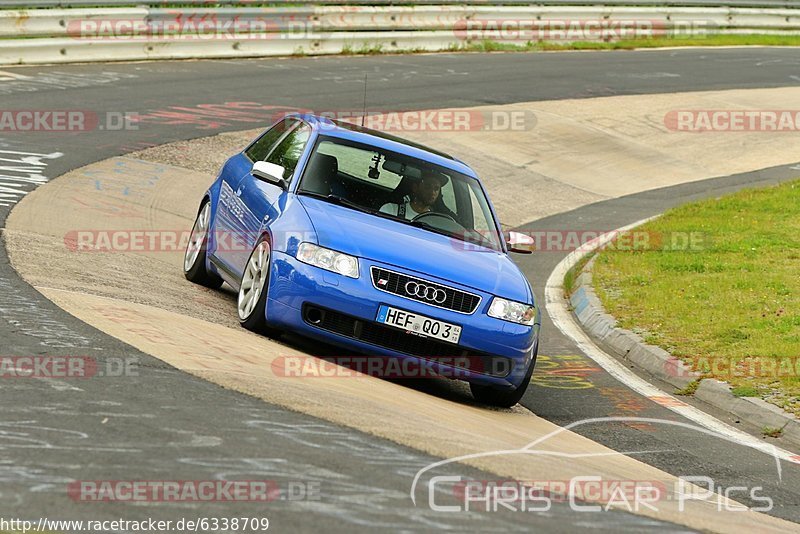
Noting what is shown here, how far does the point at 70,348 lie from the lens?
6914mm

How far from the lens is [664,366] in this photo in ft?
34.7

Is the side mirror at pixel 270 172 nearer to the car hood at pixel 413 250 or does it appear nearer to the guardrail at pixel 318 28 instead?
the car hood at pixel 413 250

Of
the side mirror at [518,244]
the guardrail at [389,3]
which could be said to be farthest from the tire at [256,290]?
the guardrail at [389,3]

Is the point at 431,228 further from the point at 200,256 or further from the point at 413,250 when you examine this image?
the point at 200,256

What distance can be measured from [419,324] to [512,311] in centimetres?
70

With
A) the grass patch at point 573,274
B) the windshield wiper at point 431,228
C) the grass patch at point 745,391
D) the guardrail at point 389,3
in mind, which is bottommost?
the grass patch at point 573,274

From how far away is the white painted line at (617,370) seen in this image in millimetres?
8602

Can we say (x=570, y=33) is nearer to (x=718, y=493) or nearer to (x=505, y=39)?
(x=505, y=39)

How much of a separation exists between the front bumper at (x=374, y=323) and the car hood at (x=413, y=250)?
95mm

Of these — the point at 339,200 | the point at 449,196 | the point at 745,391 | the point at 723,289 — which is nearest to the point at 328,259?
the point at 339,200

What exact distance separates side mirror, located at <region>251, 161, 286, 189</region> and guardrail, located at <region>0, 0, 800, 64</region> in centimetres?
1375

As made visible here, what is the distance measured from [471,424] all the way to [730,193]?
44.6 feet

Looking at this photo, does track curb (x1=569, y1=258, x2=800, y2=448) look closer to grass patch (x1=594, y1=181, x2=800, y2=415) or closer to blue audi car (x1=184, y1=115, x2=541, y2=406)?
grass patch (x1=594, y1=181, x2=800, y2=415)

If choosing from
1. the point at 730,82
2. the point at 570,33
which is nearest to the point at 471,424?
the point at 730,82
